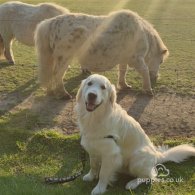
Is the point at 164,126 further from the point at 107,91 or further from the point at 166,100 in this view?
the point at 107,91

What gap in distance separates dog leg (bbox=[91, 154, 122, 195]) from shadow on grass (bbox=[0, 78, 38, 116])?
125 inches

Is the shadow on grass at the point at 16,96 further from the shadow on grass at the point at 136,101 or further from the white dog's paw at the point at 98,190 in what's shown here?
A: the white dog's paw at the point at 98,190

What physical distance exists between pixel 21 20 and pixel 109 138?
713 cm

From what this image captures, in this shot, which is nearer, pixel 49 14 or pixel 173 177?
pixel 173 177

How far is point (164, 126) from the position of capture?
22.5 feet

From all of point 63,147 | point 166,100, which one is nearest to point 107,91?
point 63,147

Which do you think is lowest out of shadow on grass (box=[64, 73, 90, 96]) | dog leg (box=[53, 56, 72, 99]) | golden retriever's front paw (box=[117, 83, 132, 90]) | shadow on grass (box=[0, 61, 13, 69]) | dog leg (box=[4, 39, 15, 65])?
shadow on grass (box=[0, 61, 13, 69])

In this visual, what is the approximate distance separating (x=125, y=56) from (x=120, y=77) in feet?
1.71

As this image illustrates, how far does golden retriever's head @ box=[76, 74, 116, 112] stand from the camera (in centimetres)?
442

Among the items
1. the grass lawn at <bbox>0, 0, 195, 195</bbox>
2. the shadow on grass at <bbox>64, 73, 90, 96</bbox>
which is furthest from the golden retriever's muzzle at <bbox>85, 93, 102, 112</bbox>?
the shadow on grass at <bbox>64, 73, 90, 96</bbox>

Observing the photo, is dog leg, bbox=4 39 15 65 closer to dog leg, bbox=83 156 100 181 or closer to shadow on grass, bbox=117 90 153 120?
shadow on grass, bbox=117 90 153 120

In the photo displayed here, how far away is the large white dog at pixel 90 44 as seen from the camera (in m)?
8.05

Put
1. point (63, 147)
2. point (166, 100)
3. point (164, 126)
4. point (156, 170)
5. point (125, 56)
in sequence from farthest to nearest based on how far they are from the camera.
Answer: point (125, 56)
point (166, 100)
point (164, 126)
point (63, 147)
point (156, 170)

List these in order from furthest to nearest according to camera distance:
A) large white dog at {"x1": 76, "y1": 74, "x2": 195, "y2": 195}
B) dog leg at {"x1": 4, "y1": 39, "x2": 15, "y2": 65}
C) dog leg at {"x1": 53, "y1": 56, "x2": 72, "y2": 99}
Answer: dog leg at {"x1": 4, "y1": 39, "x2": 15, "y2": 65} → dog leg at {"x1": 53, "y1": 56, "x2": 72, "y2": 99} → large white dog at {"x1": 76, "y1": 74, "x2": 195, "y2": 195}
